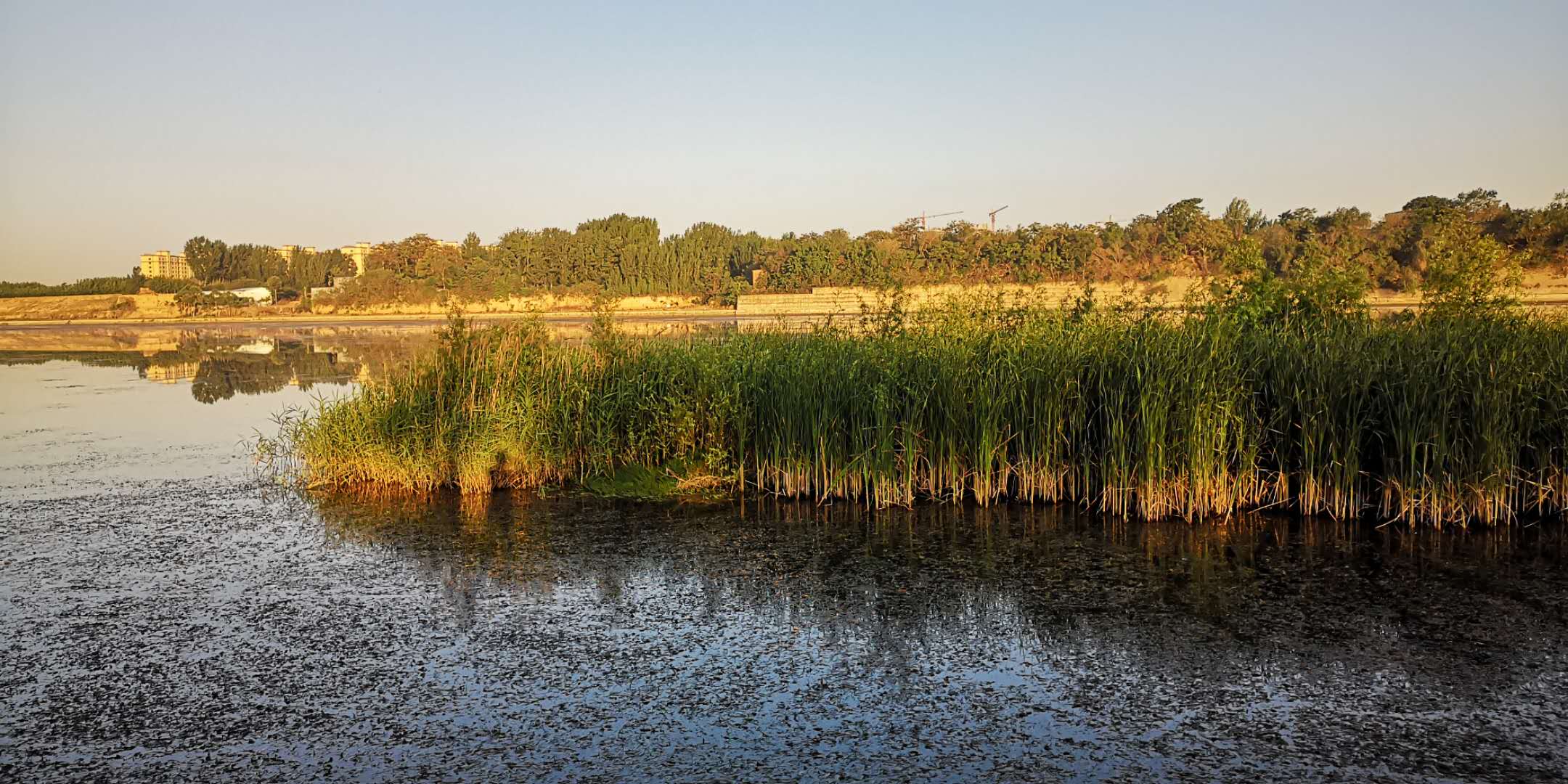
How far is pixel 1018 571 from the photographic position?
7.22m

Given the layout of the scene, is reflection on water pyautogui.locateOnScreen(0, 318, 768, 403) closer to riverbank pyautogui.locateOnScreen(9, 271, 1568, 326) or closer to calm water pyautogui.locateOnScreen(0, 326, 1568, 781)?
riverbank pyautogui.locateOnScreen(9, 271, 1568, 326)

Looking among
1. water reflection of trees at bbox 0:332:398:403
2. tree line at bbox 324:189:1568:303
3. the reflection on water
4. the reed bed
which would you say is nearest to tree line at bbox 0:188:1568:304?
tree line at bbox 324:189:1568:303

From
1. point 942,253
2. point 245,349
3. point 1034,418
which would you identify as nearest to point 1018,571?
point 1034,418

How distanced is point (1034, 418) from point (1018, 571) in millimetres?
2441

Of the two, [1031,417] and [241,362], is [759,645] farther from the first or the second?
[241,362]

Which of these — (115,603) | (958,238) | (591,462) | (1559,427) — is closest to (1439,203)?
(958,238)

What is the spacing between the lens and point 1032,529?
845 cm

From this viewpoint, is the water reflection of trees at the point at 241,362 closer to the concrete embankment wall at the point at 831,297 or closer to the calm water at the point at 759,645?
the calm water at the point at 759,645

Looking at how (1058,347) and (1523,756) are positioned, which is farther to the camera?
(1058,347)

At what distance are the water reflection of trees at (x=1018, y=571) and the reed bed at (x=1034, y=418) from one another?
17.2 inches

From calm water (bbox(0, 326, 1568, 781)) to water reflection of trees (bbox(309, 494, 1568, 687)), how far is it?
0.11 ft

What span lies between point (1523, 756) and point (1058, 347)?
19.1 feet

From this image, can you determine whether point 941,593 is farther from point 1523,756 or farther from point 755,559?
A: point 1523,756

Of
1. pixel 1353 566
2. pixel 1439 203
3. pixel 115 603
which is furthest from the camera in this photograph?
pixel 1439 203
